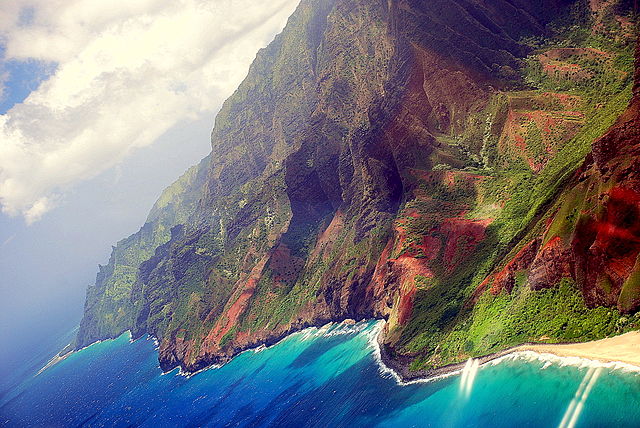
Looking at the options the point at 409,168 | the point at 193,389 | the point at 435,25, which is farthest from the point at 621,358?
the point at 193,389

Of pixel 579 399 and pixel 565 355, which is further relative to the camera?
pixel 565 355

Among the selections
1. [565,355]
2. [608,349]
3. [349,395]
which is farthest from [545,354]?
[349,395]

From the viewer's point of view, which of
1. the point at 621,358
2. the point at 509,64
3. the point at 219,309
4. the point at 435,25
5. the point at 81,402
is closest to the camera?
the point at 621,358

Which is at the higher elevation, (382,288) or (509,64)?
→ (509,64)

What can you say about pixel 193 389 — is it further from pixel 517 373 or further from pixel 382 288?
pixel 517 373

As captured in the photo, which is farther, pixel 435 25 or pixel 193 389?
pixel 193 389

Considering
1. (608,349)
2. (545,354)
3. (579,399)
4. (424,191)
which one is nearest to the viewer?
(579,399)

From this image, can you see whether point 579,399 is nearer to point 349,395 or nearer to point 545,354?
point 545,354
